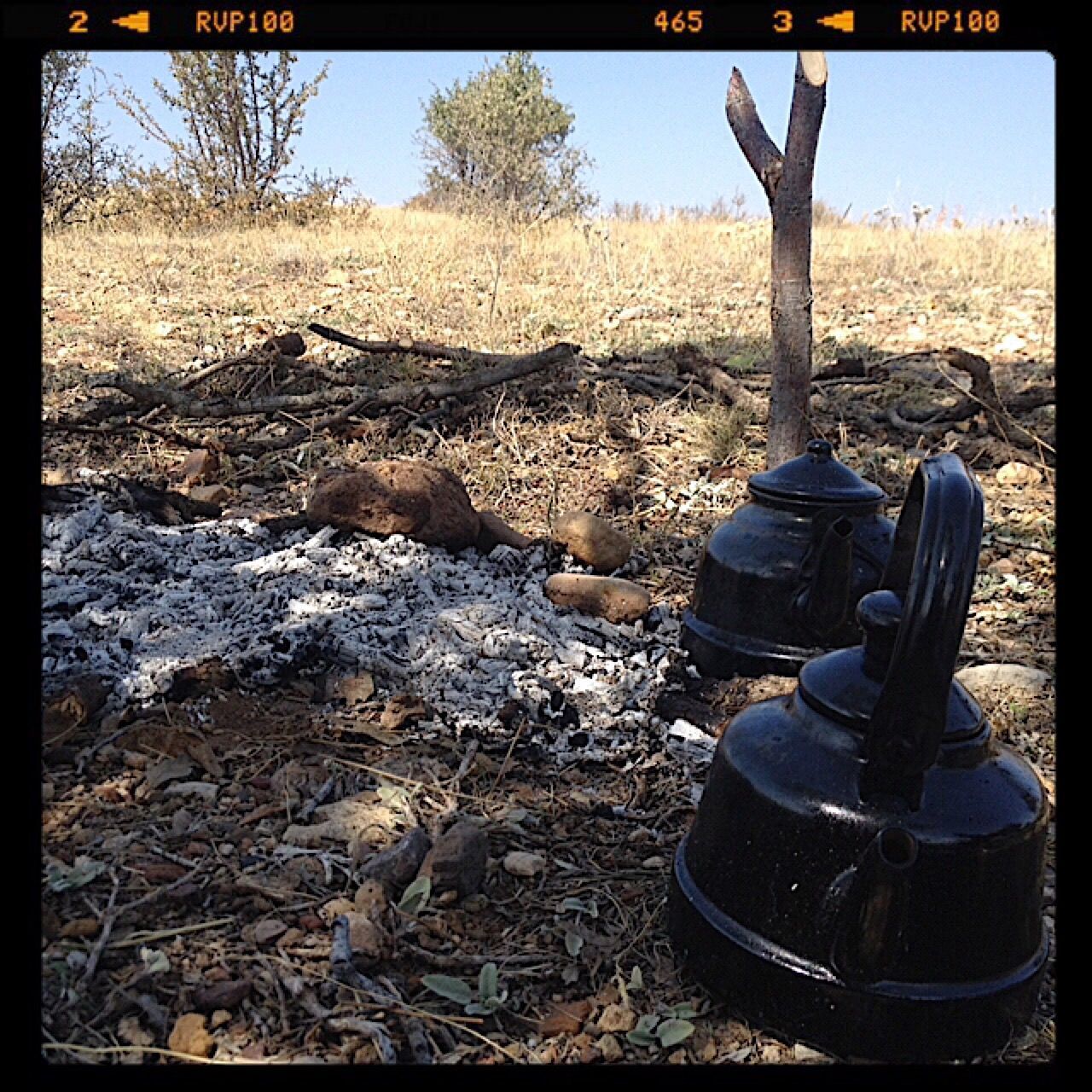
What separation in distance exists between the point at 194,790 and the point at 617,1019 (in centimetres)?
108

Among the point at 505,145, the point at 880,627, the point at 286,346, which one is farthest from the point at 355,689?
the point at 505,145

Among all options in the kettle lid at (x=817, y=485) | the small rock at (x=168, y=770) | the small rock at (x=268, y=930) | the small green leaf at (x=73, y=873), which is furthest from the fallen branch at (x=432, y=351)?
the small rock at (x=268, y=930)

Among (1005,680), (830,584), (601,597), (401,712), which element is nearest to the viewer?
(830,584)

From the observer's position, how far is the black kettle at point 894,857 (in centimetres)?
132

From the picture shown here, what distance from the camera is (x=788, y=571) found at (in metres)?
2.48

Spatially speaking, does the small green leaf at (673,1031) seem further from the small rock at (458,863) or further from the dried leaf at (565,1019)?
the small rock at (458,863)

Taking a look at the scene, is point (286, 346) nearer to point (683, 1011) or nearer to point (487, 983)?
point (487, 983)

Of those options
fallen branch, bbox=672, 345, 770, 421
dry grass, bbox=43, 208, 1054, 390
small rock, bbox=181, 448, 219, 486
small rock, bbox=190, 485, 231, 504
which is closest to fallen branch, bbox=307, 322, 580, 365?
fallen branch, bbox=672, 345, 770, 421

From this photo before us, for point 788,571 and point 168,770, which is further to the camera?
point 788,571

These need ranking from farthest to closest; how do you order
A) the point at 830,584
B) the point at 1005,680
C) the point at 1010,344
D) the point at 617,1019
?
the point at 1010,344
the point at 1005,680
the point at 830,584
the point at 617,1019

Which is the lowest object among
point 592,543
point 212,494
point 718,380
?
point 592,543

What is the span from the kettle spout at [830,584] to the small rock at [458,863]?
957mm
